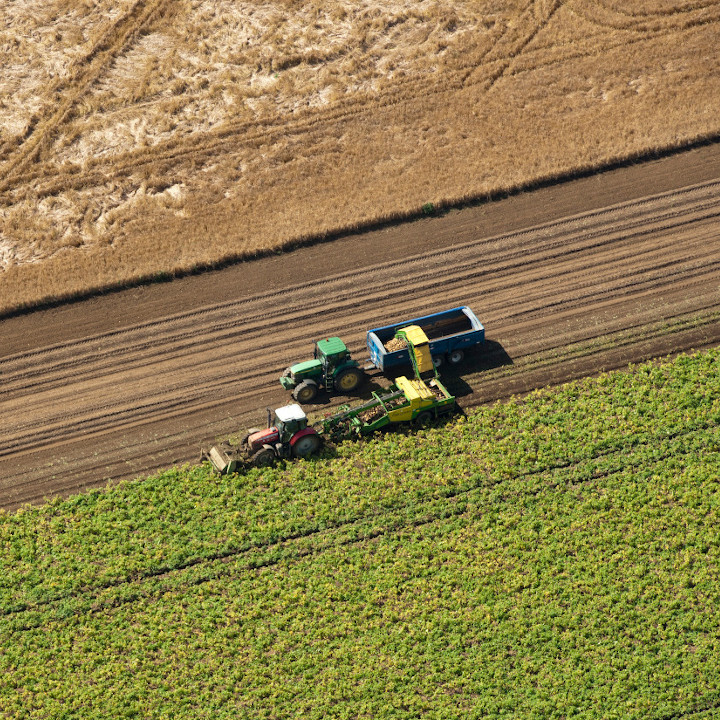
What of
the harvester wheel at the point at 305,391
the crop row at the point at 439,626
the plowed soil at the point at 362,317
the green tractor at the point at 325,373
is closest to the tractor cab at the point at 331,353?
the green tractor at the point at 325,373

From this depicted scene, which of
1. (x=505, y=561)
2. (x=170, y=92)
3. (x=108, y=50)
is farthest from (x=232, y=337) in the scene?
(x=108, y=50)

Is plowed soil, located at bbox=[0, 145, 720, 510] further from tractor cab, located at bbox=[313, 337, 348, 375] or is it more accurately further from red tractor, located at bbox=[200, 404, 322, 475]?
tractor cab, located at bbox=[313, 337, 348, 375]

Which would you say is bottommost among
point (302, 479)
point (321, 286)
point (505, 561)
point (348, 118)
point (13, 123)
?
point (505, 561)

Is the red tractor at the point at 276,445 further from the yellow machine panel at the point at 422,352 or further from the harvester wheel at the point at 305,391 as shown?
the yellow machine panel at the point at 422,352

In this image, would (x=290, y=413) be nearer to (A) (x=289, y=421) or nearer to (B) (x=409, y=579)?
(A) (x=289, y=421)

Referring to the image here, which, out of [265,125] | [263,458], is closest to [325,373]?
[263,458]

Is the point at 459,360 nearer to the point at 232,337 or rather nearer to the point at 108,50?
the point at 232,337
